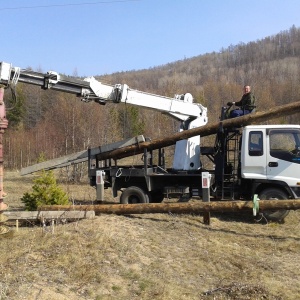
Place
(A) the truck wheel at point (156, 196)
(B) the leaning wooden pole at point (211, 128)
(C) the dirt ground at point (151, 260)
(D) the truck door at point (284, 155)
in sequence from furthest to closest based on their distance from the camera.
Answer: (A) the truck wheel at point (156, 196) < (B) the leaning wooden pole at point (211, 128) < (D) the truck door at point (284, 155) < (C) the dirt ground at point (151, 260)

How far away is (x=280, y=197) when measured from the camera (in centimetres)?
1060

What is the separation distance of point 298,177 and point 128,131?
44009 millimetres

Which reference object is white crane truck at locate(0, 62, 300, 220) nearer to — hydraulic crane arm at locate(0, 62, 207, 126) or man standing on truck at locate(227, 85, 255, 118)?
hydraulic crane arm at locate(0, 62, 207, 126)

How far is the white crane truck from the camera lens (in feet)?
34.9

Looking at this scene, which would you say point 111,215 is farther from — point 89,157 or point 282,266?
point 282,266

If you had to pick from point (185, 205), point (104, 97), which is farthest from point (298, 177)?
point (104, 97)

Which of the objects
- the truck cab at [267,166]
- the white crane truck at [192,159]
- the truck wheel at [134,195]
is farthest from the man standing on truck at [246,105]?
the truck wheel at [134,195]

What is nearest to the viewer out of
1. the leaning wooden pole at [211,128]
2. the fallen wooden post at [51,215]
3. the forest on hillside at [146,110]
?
the fallen wooden post at [51,215]

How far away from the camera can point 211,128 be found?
1171cm

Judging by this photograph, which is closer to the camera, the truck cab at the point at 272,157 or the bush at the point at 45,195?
the truck cab at the point at 272,157

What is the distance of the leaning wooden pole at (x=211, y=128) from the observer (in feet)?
36.7

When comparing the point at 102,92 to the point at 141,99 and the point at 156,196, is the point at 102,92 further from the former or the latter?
the point at 156,196

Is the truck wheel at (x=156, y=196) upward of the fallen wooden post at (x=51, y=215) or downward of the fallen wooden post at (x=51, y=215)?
upward

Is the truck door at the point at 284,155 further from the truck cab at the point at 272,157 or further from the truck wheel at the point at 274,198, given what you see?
the truck wheel at the point at 274,198
